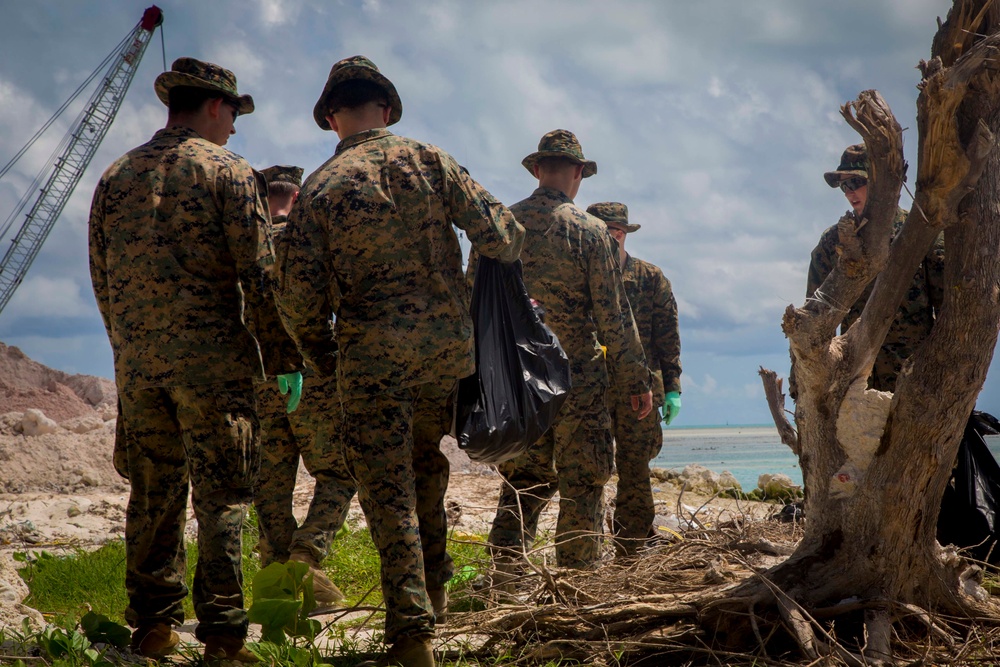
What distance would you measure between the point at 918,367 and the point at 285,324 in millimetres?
2480

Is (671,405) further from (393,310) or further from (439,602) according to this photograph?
(393,310)

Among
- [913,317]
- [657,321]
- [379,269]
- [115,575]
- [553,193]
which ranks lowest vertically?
[115,575]

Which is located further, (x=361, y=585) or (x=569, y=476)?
(x=361, y=585)

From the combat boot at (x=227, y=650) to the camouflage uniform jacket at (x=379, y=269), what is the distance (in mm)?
1042

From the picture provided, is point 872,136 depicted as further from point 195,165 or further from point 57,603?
point 57,603

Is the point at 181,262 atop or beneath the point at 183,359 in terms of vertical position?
atop

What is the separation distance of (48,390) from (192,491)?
13.7 meters

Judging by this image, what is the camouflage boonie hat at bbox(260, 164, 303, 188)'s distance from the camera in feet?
17.5

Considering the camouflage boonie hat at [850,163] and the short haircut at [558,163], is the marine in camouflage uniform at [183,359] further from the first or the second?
the camouflage boonie hat at [850,163]

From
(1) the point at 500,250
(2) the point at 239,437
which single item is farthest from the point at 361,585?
(1) the point at 500,250

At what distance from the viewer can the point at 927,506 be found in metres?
3.29

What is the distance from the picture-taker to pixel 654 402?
236 inches

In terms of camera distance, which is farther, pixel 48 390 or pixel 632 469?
pixel 48 390

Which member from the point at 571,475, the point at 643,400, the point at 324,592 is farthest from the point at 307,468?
the point at 643,400
